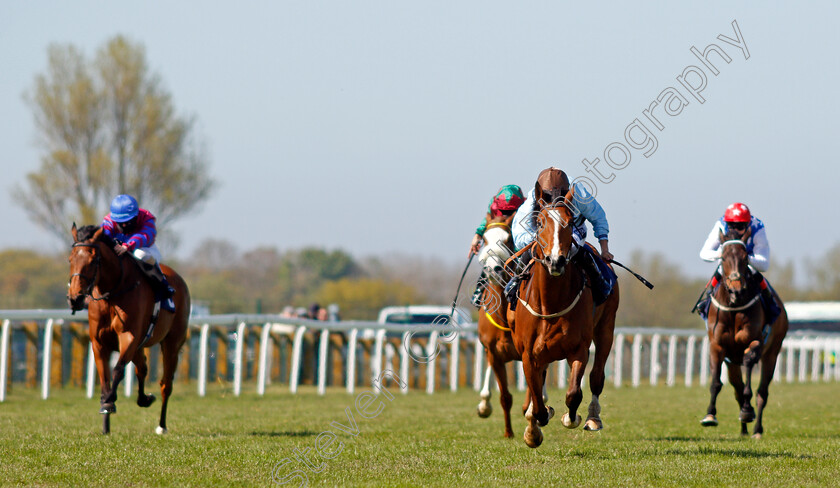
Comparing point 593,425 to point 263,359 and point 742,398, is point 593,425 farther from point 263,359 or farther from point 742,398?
point 263,359

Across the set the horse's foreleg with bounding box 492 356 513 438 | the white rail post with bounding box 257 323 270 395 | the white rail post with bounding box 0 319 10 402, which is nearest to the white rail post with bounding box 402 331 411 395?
the white rail post with bounding box 257 323 270 395

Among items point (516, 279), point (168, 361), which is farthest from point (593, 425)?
point (168, 361)

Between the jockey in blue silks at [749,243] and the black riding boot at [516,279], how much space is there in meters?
2.79

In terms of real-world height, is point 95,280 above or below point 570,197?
below

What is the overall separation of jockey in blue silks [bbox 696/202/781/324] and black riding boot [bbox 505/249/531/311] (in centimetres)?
279

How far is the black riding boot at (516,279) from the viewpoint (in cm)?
745

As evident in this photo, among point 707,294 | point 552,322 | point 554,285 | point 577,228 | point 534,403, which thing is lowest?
point 534,403

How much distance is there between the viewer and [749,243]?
9719mm

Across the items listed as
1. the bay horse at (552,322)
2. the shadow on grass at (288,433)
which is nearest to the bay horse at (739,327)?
the bay horse at (552,322)

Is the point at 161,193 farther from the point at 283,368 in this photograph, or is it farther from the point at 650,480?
the point at 650,480

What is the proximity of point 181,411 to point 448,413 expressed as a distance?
3041 mm

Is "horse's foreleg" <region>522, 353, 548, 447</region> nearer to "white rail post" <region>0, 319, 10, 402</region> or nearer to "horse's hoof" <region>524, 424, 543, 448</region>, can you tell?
"horse's hoof" <region>524, 424, 543, 448</region>

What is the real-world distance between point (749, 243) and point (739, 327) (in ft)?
2.59

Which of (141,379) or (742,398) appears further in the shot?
(742,398)
